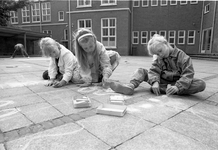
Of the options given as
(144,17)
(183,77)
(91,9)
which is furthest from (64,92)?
(144,17)

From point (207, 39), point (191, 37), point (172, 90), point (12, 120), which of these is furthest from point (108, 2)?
point (12, 120)

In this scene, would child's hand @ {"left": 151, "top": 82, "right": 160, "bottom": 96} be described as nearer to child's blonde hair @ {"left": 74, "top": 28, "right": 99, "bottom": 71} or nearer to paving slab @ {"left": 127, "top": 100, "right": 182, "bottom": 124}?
paving slab @ {"left": 127, "top": 100, "right": 182, "bottom": 124}

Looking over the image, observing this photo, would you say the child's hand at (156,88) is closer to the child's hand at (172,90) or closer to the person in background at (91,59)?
Answer: the child's hand at (172,90)

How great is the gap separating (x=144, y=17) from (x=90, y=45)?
686 inches

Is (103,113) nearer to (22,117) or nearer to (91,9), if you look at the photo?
(22,117)

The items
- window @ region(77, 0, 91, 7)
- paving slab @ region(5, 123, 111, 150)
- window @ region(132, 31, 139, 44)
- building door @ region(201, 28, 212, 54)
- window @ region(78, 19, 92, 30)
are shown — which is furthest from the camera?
window @ region(132, 31, 139, 44)

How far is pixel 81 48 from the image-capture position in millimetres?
2977

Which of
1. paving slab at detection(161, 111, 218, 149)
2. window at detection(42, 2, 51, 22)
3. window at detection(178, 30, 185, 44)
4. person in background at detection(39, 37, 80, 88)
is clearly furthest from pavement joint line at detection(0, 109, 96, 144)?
window at detection(42, 2, 51, 22)

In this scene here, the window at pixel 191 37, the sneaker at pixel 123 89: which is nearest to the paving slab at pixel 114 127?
the sneaker at pixel 123 89

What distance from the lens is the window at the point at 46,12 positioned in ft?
84.5

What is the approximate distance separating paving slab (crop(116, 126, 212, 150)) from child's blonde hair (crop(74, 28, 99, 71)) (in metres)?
1.80

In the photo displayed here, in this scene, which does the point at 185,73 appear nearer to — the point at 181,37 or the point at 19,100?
the point at 19,100

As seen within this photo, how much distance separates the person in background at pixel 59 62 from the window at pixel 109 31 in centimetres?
1451

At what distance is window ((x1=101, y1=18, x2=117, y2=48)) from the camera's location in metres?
17.3
